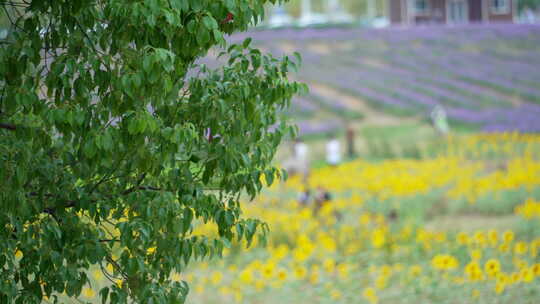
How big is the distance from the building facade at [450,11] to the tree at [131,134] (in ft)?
93.2

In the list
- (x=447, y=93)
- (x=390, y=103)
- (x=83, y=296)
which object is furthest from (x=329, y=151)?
(x=83, y=296)

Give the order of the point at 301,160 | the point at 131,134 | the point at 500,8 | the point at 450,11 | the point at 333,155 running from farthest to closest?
the point at 450,11 → the point at 500,8 → the point at 333,155 → the point at 301,160 → the point at 131,134

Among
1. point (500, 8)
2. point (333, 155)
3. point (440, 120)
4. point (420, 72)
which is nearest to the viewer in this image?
point (333, 155)

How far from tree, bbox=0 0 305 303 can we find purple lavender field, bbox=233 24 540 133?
13914 millimetres

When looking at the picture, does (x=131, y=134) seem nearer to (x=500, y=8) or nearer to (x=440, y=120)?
(x=440, y=120)

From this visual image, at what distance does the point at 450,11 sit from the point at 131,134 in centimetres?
3199

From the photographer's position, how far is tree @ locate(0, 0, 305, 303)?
2.70 meters

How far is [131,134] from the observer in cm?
274

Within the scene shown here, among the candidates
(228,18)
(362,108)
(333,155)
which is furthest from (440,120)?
(228,18)

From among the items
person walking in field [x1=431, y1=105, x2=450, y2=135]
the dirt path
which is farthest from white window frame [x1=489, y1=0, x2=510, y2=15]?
person walking in field [x1=431, y1=105, x2=450, y2=135]

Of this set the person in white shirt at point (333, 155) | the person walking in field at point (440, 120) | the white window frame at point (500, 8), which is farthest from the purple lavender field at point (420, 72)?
the white window frame at point (500, 8)

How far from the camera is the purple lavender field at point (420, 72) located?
1862 centimetres

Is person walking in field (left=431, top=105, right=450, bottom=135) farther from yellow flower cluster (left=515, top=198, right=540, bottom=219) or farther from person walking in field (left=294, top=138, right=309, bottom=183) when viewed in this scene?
yellow flower cluster (left=515, top=198, right=540, bottom=219)

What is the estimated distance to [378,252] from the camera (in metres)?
7.92
